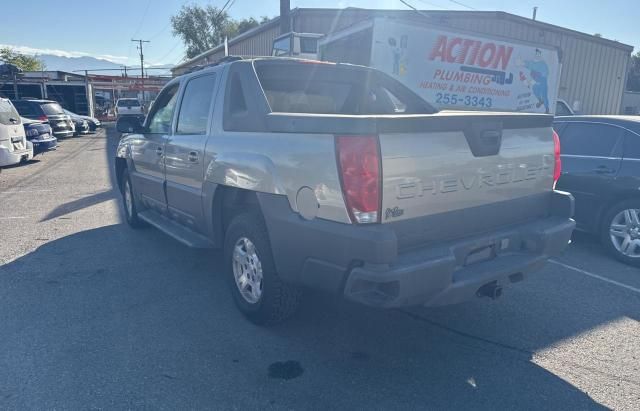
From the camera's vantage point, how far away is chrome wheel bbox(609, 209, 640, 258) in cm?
511

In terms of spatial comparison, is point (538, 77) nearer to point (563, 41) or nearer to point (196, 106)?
point (196, 106)

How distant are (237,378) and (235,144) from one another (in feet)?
5.42

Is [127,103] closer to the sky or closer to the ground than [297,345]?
closer to the sky

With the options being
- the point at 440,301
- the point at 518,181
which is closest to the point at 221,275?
the point at 440,301

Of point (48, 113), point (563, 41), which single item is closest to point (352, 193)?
point (48, 113)

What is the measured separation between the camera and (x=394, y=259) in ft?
8.49

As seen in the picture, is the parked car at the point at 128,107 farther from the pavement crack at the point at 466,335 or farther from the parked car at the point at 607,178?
the pavement crack at the point at 466,335

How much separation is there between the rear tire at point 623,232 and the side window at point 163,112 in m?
4.95

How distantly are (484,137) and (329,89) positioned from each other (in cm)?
179

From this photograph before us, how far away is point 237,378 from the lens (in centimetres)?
293

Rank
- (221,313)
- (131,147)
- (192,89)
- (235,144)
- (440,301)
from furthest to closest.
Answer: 1. (131,147)
2. (192,89)
3. (221,313)
4. (235,144)
5. (440,301)

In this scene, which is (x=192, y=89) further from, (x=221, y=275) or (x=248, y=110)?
(x=221, y=275)

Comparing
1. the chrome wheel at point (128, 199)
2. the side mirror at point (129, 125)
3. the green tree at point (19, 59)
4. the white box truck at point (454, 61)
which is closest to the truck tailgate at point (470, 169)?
the side mirror at point (129, 125)

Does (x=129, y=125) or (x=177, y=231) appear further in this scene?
(x=129, y=125)
